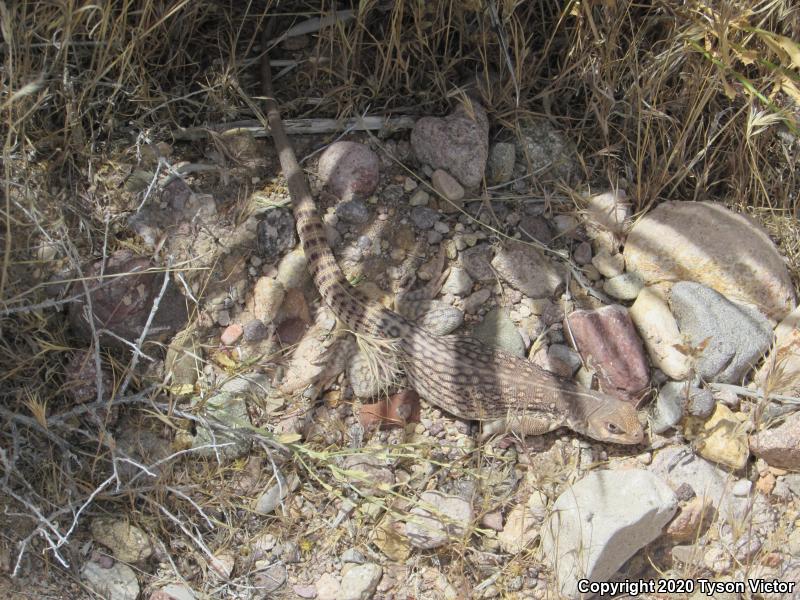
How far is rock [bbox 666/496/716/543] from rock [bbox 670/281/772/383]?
62 centimetres

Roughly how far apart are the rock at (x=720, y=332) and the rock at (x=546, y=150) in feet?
2.96

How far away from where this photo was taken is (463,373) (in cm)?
369

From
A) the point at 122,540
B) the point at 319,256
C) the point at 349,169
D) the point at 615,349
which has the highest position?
the point at 349,169

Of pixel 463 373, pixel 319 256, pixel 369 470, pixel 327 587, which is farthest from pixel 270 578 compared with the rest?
pixel 319 256

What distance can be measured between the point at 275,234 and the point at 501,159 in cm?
126

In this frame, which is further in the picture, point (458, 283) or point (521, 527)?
point (458, 283)

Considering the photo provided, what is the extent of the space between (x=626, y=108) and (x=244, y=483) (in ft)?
8.70

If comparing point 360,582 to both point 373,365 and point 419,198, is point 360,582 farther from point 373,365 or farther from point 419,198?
point 419,198

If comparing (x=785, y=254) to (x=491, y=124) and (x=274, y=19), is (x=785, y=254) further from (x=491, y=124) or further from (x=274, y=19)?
(x=274, y=19)

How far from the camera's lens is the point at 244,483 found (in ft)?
11.5

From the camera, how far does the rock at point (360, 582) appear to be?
10.8 ft

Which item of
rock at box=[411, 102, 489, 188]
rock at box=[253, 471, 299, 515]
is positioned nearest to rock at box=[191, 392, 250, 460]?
rock at box=[253, 471, 299, 515]

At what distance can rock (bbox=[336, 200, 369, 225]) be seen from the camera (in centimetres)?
404

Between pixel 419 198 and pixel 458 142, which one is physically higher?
pixel 458 142
